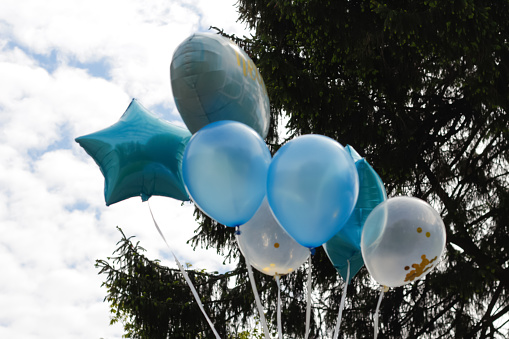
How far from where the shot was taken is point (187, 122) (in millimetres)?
3793

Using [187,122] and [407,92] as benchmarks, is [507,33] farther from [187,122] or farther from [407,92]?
[187,122]

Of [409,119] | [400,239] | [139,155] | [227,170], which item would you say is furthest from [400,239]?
[409,119]

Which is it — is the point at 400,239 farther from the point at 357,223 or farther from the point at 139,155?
the point at 139,155

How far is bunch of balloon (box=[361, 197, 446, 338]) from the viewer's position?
395 centimetres

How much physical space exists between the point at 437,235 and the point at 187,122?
1733 millimetres

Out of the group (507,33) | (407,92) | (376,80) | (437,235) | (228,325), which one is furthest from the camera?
(228,325)

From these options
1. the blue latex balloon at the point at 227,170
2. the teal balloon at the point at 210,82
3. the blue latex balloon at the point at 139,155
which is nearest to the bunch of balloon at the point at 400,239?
the blue latex balloon at the point at 227,170

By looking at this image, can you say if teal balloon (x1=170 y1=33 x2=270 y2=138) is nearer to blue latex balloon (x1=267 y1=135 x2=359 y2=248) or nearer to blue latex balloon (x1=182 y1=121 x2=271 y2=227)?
blue latex balloon (x1=182 y1=121 x2=271 y2=227)

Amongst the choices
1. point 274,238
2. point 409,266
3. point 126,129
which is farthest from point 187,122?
point 409,266

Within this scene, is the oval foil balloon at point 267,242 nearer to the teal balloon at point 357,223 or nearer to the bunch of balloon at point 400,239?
the teal balloon at point 357,223

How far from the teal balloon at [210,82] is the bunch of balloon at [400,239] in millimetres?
1035

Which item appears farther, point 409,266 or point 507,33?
point 507,33

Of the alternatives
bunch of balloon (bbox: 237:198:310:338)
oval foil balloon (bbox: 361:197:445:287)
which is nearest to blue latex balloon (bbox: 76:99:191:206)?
bunch of balloon (bbox: 237:198:310:338)

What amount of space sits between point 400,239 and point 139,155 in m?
1.71
